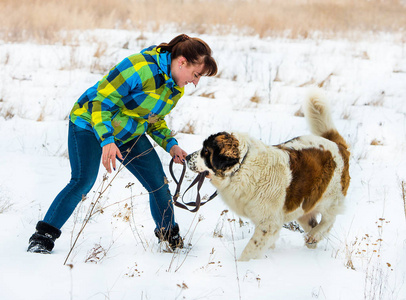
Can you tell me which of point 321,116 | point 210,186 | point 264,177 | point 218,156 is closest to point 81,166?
point 218,156

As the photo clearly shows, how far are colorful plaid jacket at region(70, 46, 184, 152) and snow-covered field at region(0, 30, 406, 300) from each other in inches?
31.0

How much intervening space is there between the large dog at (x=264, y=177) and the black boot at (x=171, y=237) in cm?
47

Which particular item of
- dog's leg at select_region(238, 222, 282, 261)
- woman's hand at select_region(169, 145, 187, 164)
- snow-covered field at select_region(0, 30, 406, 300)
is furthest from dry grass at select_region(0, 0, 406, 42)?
dog's leg at select_region(238, 222, 282, 261)

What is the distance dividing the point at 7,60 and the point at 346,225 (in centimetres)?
776

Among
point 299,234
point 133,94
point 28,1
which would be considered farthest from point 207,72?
point 28,1

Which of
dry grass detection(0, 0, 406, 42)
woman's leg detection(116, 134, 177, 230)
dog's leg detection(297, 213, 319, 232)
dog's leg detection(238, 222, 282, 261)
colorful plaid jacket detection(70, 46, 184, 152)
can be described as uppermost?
dry grass detection(0, 0, 406, 42)

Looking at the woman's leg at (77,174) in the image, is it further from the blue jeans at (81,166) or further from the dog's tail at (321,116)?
the dog's tail at (321,116)

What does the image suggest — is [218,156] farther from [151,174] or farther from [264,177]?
[151,174]

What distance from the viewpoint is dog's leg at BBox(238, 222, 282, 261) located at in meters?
3.19

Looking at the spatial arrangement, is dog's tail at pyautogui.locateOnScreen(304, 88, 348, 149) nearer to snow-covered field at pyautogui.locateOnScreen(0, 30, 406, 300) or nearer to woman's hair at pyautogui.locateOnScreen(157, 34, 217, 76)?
snow-covered field at pyautogui.locateOnScreen(0, 30, 406, 300)

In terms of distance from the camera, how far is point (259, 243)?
3188 mm

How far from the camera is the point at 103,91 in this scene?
2.70 m

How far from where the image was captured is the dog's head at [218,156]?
3119 millimetres

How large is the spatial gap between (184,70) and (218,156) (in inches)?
27.9
